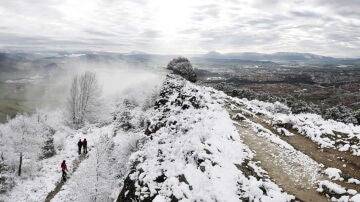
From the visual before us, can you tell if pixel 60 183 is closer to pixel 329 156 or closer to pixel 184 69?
pixel 329 156

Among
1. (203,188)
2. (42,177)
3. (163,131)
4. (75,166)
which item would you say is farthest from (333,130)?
(42,177)

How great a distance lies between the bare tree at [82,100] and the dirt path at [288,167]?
57781 millimetres

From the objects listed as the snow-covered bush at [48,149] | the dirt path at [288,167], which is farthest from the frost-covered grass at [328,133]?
the snow-covered bush at [48,149]

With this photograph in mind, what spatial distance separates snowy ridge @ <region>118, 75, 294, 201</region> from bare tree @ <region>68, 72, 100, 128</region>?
179 ft

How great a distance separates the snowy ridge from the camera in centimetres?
1502

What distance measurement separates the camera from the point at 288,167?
18000mm

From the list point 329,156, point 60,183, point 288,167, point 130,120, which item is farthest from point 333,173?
point 130,120

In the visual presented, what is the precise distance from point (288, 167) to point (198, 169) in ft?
17.3

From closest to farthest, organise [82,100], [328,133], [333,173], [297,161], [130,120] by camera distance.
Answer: [333,173], [297,161], [328,133], [130,120], [82,100]

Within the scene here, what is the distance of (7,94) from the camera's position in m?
165

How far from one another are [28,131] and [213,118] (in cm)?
2728

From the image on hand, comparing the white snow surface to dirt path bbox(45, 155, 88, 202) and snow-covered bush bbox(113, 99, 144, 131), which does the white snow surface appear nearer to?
dirt path bbox(45, 155, 88, 202)

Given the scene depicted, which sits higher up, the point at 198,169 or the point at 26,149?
the point at 198,169

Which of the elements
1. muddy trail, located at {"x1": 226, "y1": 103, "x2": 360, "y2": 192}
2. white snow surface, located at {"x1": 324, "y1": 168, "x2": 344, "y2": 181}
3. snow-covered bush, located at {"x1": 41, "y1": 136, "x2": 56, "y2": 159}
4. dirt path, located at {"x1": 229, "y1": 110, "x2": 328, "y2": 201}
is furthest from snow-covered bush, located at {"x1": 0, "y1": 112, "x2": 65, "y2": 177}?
white snow surface, located at {"x1": 324, "y1": 168, "x2": 344, "y2": 181}
